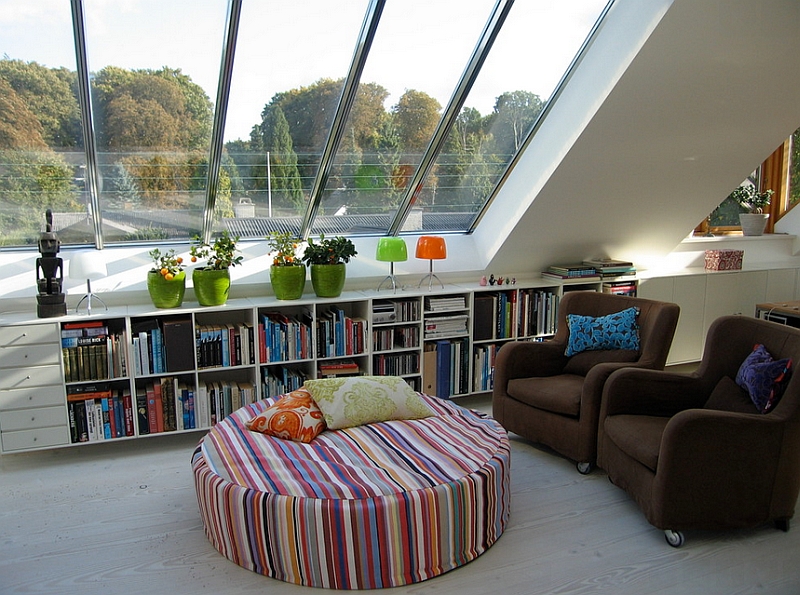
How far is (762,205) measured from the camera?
644 cm

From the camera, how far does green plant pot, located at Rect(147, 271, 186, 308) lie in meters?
4.13

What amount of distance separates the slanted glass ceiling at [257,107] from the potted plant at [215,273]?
35 cm

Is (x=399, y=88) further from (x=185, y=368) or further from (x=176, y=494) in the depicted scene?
(x=176, y=494)

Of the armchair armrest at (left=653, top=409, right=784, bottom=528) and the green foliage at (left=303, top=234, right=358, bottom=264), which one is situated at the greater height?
the green foliage at (left=303, top=234, right=358, bottom=264)

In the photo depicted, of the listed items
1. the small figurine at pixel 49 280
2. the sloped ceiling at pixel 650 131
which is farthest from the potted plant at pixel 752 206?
the small figurine at pixel 49 280

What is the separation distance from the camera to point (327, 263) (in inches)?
180

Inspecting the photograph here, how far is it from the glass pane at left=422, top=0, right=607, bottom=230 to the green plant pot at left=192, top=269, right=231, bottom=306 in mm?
1638

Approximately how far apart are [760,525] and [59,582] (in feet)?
10.4

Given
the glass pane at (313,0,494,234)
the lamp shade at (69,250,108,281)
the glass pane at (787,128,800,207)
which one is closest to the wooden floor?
the lamp shade at (69,250,108,281)

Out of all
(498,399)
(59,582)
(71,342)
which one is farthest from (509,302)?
(59,582)

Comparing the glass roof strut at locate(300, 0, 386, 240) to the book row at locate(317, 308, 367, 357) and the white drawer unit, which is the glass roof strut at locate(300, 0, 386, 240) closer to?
the book row at locate(317, 308, 367, 357)

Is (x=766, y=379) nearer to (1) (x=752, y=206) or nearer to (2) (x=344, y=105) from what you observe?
(2) (x=344, y=105)

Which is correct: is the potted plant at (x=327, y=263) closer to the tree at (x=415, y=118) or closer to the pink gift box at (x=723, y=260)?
the tree at (x=415, y=118)

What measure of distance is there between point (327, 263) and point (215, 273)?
74 cm
